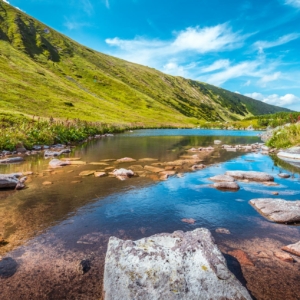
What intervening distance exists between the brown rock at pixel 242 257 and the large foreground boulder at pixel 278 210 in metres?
3.55

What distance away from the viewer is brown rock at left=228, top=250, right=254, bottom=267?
7438 millimetres

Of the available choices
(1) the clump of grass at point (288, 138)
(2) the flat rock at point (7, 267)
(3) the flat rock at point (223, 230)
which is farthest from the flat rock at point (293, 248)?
(1) the clump of grass at point (288, 138)

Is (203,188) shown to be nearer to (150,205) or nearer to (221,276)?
(150,205)

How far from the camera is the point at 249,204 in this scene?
498 inches

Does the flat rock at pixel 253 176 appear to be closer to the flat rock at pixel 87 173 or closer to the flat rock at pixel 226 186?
the flat rock at pixel 226 186

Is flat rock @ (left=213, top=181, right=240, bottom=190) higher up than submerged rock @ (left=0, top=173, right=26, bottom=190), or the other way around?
submerged rock @ (left=0, top=173, right=26, bottom=190)

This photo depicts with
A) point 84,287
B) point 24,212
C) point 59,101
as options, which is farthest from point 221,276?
point 59,101

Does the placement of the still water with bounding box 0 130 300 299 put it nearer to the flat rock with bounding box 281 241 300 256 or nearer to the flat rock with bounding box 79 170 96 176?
the flat rock with bounding box 281 241 300 256

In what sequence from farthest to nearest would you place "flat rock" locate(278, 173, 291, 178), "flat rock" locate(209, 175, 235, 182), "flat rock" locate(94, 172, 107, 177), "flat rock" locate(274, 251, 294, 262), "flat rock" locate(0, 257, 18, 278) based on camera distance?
"flat rock" locate(278, 173, 291, 178) < "flat rock" locate(94, 172, 107, 177) < "flat rock" locate(209, 175, 235, 182) < "flat rock" locate(274, 251, 294, 262) < "flat rock" locate(0, 257, 18, 278)

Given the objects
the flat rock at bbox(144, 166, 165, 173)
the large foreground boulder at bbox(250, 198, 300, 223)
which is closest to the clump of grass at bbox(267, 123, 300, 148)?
the flat rock at bbox(144, 166, 165, 173)

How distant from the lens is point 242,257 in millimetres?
7762

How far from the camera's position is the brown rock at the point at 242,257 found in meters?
7.44

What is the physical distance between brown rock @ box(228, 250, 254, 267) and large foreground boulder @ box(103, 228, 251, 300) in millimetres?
1736

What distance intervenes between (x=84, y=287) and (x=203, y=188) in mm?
10717
